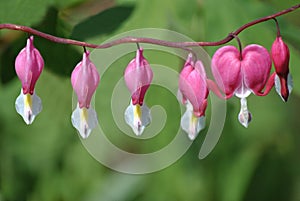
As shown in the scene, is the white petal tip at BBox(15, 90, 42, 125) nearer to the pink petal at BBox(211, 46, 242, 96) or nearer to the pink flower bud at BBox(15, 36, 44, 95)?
the pink flower bud at BBox(15, 36, 44, 95)

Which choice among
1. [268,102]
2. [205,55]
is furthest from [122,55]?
[268,102]

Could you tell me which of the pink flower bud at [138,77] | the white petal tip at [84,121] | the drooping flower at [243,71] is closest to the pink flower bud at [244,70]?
the drooping flower at [243,71]

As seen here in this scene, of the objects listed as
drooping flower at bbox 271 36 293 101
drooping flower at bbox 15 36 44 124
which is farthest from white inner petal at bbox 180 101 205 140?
drooping flower at bbox 15 36 44 124

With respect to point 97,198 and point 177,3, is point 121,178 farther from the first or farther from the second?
point 177,3

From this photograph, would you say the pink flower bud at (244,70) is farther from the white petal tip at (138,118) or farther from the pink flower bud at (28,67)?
the pink flower bud at (28,67)

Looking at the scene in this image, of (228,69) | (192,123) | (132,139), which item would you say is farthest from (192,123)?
(132,139)

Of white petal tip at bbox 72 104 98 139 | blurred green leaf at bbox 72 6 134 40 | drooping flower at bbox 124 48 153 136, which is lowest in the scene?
white petal tip at bbox 72 104 98 139
